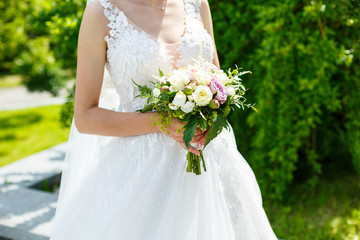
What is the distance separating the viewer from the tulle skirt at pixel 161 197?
1800 mm

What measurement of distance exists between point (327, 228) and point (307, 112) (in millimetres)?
1057

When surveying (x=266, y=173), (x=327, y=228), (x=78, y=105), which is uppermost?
(x=78, y=105)

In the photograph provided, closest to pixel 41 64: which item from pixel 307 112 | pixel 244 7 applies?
pixel 244 7

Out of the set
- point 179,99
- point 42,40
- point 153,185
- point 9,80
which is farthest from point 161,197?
point 9,80

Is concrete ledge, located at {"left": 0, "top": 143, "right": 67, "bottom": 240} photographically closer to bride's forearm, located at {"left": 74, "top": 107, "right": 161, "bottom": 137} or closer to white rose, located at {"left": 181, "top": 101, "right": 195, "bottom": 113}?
bride's forearm, located at {"left": 74, "top": 107, "right": 161, "bottom": 137}

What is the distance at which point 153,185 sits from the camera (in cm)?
186

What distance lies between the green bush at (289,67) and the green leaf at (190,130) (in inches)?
73.7

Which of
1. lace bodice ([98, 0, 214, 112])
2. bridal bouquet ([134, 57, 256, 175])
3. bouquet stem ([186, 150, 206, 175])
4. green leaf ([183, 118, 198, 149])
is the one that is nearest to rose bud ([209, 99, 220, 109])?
bridal bouquet ([134, 57, 256, 175])

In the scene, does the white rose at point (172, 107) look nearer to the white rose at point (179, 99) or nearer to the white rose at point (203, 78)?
the white rose at point (179, 99)

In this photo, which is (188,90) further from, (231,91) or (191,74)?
(231,91)

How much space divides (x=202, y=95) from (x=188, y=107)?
0.08m

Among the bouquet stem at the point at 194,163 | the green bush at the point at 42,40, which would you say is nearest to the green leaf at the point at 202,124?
the bouquet stem at the point at 194,163

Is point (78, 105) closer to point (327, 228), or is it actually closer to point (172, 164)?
point (172, 164)

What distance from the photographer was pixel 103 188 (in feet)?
6.33
